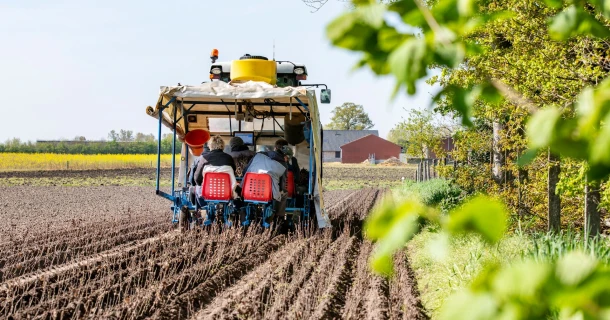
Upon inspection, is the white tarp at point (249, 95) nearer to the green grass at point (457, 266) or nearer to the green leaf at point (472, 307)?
the green grass at point (457, 266)

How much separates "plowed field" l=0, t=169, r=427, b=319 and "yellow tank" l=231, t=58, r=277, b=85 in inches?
120

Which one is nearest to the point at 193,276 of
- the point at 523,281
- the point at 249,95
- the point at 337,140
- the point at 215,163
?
the point at 215,163

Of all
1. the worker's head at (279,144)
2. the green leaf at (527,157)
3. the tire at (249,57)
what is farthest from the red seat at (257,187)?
the green leaf at (527,157)

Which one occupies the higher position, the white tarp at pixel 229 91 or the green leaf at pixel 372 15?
the white tarp at pixel 229 91

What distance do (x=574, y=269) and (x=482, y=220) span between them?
18 cm

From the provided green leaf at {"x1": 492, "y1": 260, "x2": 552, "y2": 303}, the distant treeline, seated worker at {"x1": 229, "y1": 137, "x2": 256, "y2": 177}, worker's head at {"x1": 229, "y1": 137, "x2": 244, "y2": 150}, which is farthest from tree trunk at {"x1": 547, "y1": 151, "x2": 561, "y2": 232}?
the distant treeline

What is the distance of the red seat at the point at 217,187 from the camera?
11.1m

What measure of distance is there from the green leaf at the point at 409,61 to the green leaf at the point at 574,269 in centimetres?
38

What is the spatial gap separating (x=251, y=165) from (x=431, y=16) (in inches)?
405

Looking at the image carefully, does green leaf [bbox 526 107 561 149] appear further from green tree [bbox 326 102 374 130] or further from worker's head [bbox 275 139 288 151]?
green tree [bbox 326 102 374 130]

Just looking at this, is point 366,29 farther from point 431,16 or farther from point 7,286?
point 7,286

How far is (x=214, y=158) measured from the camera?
1131 cm

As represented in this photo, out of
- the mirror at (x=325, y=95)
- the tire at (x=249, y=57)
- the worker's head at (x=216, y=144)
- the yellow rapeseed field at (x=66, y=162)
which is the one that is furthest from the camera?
the yellow rapeseed field at (x=66, y=162)

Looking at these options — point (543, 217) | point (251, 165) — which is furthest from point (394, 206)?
point (543, 217)
